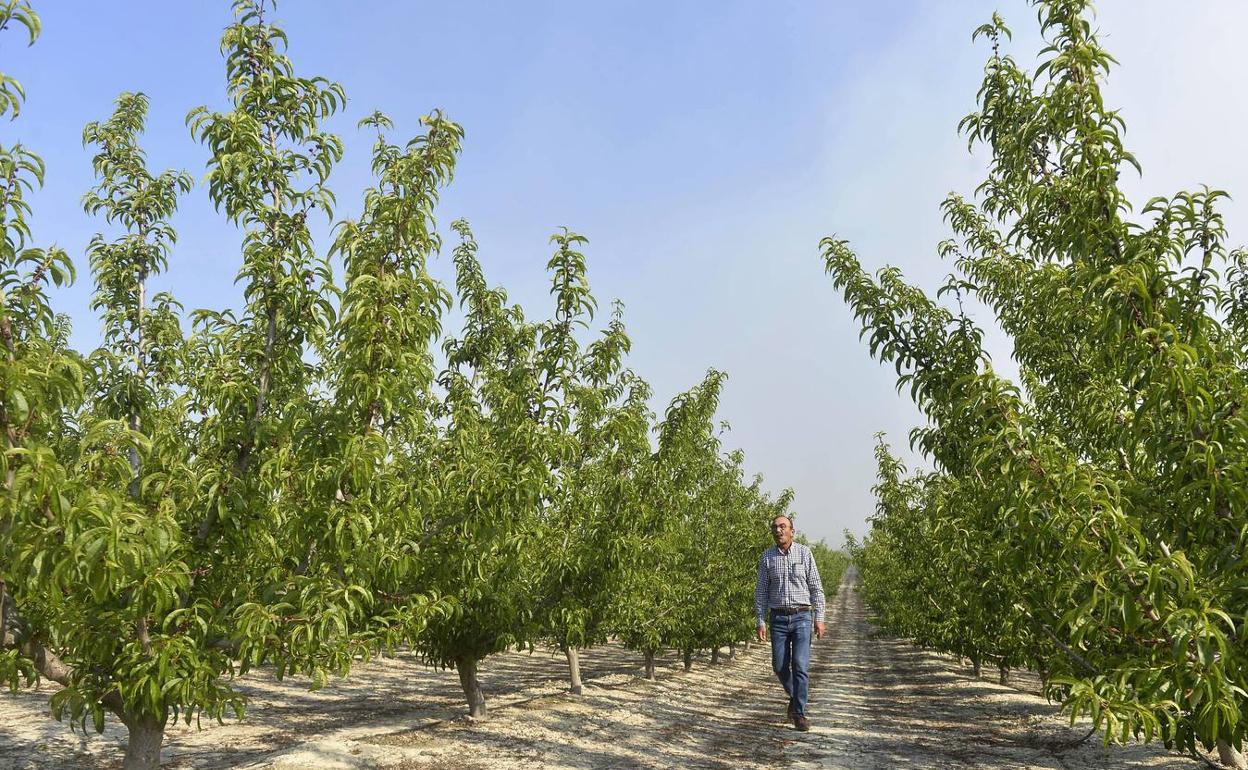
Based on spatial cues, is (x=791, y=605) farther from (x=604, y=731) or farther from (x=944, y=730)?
(x=944, y=730)

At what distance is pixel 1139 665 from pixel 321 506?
4.93 meters

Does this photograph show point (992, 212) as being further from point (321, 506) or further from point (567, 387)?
point (321, 506)

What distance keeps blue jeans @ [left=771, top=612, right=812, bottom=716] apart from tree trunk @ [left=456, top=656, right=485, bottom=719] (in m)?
3.91

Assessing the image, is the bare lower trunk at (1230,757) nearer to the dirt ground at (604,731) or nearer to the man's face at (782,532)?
the dirt ground at (604,731)

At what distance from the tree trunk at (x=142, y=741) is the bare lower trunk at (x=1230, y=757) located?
29.2ft

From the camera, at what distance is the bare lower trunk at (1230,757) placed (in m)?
6.65

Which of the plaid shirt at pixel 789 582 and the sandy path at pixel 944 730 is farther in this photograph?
the plaid shirt at pixel 789 582

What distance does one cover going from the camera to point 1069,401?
7.33 metres

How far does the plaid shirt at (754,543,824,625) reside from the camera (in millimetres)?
9180

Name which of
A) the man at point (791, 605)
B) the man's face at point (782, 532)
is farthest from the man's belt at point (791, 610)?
the man's face at point (782, 532)

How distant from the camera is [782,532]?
9344 mm

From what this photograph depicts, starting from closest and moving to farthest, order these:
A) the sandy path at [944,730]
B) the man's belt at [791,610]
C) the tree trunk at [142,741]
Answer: the tree trunk at [142,741]
the sandy path at [944,730]
the man's belt at [791,610]

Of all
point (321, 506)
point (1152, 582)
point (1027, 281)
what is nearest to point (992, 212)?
point (1027, 281)

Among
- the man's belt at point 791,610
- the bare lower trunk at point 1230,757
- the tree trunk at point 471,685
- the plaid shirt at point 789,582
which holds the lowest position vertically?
the bare lower trunk at point 1230,757
